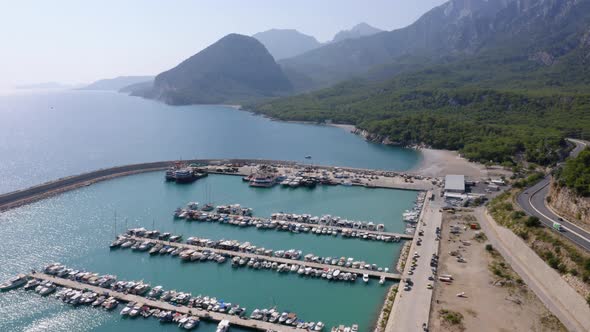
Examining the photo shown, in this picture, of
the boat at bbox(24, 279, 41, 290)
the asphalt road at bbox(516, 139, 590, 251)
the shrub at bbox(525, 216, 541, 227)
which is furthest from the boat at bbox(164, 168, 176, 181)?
the shrub at bbox(525, 216, 541, 227)

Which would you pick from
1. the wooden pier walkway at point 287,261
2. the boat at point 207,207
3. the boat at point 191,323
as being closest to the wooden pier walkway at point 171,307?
the boat at point 191,323

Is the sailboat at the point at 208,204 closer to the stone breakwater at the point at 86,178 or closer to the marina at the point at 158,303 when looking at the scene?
the stone breakwater at the point at 86,178

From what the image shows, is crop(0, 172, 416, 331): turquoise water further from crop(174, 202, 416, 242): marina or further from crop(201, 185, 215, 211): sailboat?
→ crop(174, 202, 416, 242): marina

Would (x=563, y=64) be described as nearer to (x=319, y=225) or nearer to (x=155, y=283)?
(x=319, y=225)

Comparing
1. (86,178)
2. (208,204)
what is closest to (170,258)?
(208,204)

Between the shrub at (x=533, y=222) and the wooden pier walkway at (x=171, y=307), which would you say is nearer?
the wooden pier walkway at (x=171, y=307)

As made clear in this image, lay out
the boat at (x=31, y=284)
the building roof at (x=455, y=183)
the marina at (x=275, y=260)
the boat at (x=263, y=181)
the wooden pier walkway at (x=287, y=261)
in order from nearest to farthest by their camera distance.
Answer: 1. the boat at (x=31, y=284)
2. the wooden pier walkway at (x=287, y=261)
3. the marina at (x=275, y=260)
4. the building roof at (x=455, y=183)
5. the boat at (x=263, y=181)
